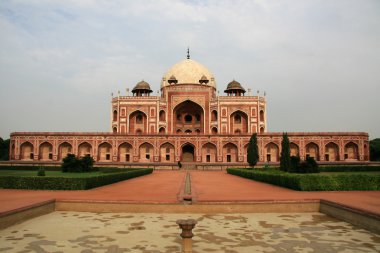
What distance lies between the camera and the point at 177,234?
581 centimetres

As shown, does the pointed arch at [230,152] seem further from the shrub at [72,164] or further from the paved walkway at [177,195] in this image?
the paved walkway at [177,195]

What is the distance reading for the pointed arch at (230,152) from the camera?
108 ft

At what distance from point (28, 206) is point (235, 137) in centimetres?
2691

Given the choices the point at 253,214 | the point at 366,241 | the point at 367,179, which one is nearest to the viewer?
the point at 366,241

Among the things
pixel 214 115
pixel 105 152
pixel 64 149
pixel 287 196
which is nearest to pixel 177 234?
pixel 287 196

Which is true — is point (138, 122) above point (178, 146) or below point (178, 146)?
above

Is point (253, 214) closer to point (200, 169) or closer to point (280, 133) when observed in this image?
point (200, 169)

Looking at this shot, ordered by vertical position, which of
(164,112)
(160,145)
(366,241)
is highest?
(164,112)

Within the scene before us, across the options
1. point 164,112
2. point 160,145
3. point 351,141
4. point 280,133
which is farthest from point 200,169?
point 351,141

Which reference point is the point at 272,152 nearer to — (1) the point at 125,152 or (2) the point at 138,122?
A: (1) the point at 125,152

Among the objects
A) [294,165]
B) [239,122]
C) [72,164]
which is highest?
[239,122]

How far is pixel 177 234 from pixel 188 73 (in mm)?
37192

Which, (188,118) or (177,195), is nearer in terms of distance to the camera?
(177,195)

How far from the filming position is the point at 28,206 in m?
7.00
